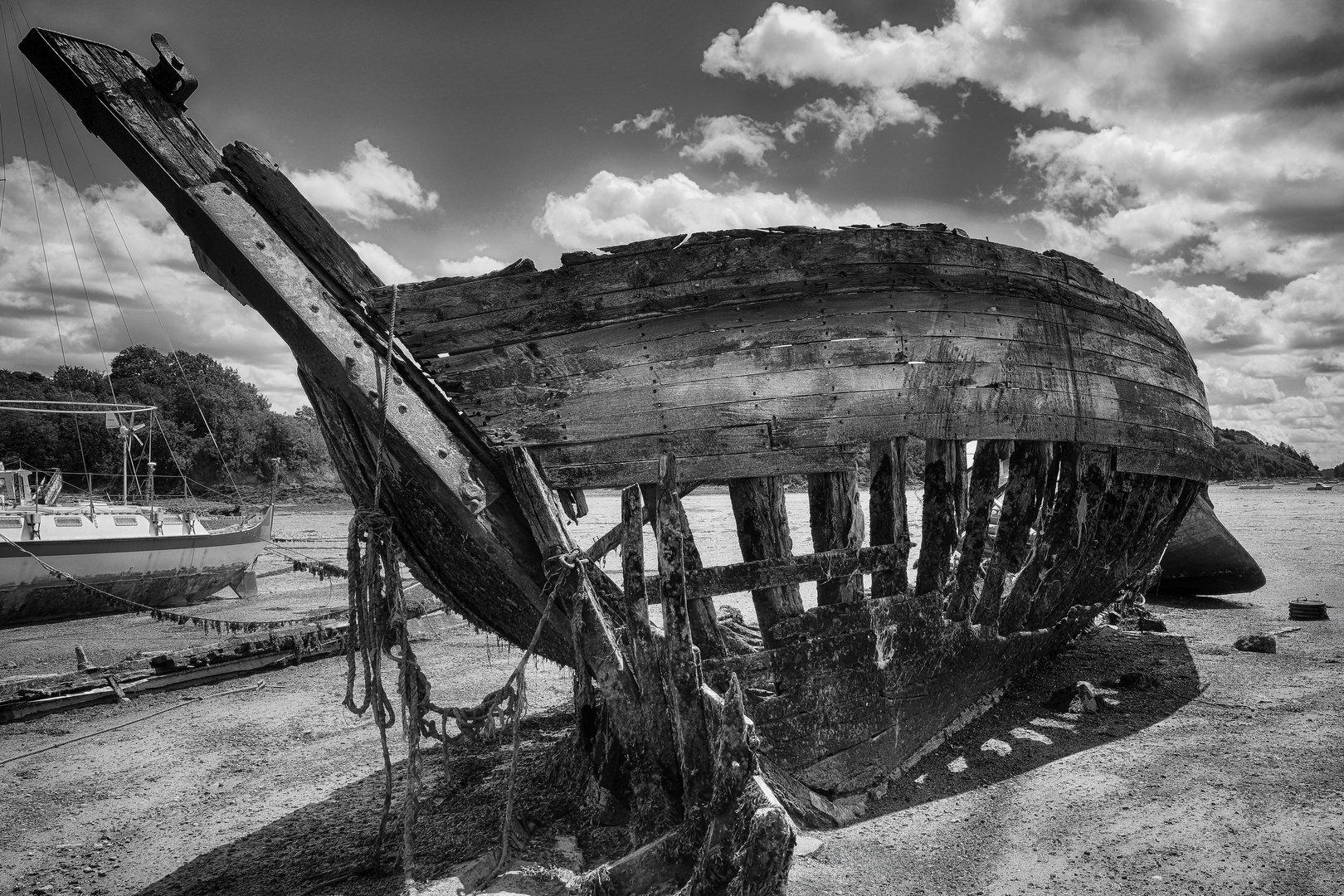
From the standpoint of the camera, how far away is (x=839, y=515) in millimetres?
4250

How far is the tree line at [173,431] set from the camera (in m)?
40.7

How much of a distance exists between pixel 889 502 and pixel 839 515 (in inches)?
11.1

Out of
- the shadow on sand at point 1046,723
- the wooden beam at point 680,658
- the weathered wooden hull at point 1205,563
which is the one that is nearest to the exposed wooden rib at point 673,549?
the wooden beam at point 680,658

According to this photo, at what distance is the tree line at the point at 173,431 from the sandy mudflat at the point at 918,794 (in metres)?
32.4

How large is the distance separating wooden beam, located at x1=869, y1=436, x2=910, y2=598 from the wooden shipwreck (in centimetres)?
1

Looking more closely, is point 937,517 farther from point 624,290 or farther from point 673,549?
point 624,290

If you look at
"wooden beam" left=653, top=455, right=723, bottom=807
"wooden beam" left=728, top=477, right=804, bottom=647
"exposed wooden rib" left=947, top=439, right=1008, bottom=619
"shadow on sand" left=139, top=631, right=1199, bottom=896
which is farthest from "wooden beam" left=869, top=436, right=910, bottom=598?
"shadow on sand" left=139, top=631, right=1199, bottom=896

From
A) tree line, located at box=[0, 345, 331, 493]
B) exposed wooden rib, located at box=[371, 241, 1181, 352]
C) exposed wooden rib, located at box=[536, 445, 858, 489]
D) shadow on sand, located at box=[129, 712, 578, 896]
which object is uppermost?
tree line, located at box=[0, 345, 331, 493]

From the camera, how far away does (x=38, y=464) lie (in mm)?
40531

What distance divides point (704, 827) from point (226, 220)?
3.42 meters

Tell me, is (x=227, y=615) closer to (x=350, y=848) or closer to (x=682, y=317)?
(x=350, y=848)

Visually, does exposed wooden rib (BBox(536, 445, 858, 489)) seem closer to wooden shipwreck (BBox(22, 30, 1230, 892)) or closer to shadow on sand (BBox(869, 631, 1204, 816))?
wooden shipwreck (BBox(22, 30, 1230, 892))

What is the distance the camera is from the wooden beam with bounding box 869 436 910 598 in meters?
4.21

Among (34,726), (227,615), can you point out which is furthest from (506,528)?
(227,615)
